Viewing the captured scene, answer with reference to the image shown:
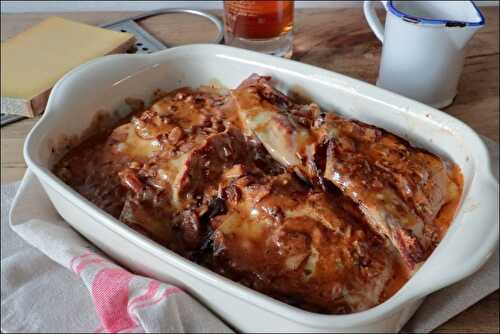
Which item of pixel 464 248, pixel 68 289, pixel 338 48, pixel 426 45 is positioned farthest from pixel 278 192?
pixel 338 48

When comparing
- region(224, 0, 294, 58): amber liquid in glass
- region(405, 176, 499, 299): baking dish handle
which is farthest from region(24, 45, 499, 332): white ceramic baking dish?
region(224, 0, 294, 58): amber liquid in glass

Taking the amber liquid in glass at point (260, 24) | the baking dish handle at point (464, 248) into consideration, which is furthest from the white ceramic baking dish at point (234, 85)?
the amber liquid in glass at point (260, 24)

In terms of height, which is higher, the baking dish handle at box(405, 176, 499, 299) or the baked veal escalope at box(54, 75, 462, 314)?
the baking dish handle at box(405, 176, 499, 299)

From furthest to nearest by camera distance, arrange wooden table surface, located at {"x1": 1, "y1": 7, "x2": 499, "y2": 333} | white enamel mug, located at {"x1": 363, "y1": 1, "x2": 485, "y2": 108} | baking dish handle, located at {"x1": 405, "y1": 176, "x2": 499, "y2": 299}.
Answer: wooden table surface, located at {"x1": 1, "y1": 7, "x2": 499, "y2": 333} → white enamel mug, located at {"x1": 363, "y1": 1, "x2": 485, "y2": 108} → baking dish handle, located at {"x1": 405, "y1": 176, "x2": 499, "y2": 299}

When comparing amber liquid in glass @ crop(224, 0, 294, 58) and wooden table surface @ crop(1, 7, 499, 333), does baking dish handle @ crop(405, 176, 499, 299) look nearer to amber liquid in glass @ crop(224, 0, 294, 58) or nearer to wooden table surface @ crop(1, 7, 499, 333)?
wooden table surface @ crop(1, 7, 499, 333)

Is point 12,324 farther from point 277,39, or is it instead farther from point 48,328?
point 277,39

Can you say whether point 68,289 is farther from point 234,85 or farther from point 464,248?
point 464,248
